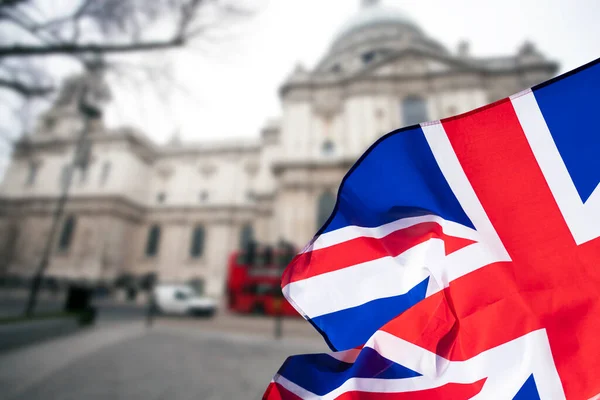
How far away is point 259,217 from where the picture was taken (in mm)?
28203

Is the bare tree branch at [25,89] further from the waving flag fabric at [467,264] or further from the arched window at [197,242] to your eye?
the arched window at [197,242]

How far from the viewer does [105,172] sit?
30.1 metres

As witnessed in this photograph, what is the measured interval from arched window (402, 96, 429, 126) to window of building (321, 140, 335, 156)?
19.1ft

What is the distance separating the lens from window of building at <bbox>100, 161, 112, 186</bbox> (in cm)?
2969

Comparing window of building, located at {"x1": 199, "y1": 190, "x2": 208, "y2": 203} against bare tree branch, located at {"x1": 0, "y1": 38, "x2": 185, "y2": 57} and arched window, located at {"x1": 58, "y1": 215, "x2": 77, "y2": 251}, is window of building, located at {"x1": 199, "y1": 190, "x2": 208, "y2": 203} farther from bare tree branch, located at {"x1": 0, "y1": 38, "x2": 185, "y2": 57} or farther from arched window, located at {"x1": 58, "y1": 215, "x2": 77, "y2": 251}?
bare tree branch, located at {"x1": 0, "y1": 38, "x2": 185, "y2": 57}

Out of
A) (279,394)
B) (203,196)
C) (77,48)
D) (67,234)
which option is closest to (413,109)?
(77,48)

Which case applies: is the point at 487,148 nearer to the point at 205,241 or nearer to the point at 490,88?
the point at 490,88

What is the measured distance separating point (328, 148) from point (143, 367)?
65.3 feet

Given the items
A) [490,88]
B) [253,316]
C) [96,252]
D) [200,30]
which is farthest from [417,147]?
[96,252]

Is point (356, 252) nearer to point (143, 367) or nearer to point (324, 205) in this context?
point (143, 367)

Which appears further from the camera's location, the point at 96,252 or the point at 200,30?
the point at 96,252

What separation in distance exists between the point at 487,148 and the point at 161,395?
4819mm

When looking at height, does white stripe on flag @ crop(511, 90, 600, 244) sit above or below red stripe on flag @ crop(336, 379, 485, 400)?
above

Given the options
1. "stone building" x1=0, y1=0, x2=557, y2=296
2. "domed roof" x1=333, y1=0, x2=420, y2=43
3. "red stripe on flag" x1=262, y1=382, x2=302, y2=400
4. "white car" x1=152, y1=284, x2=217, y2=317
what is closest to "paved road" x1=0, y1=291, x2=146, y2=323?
"white car" x1=152, y1=284, x2=217, y2=317
